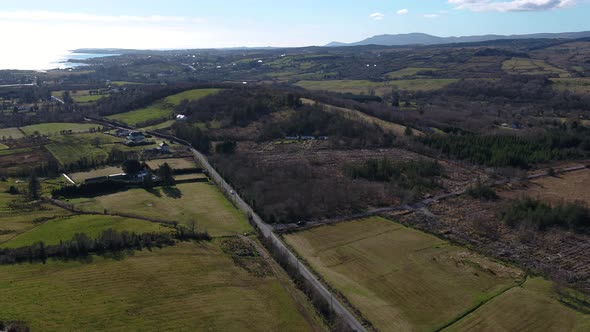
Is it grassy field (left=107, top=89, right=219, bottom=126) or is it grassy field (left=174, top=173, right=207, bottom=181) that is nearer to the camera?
grassy field (left=174, top=173, right=207, bottom=181)

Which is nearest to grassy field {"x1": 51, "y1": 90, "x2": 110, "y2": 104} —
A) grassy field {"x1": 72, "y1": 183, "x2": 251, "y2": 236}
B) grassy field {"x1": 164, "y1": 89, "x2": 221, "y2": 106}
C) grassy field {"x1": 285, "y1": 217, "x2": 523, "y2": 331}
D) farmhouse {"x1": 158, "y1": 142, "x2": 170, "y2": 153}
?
grassy field {"x1": 164, "y1": 89, "x2": 221, "y2": 106}

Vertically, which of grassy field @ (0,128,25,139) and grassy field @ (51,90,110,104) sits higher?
grassy field @ (51,90,110,104)

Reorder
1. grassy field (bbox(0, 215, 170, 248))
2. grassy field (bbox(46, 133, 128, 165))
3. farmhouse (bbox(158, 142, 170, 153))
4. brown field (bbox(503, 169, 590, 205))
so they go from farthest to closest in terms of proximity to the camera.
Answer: farmhouse (bbox(158, 142, 170, 153)) → grassy field (bbox(46, 133, 128, 165)) → brown field (bbox(503, 169, 590, 205)) → grassy field (bbox(0, 215, 170, 248))

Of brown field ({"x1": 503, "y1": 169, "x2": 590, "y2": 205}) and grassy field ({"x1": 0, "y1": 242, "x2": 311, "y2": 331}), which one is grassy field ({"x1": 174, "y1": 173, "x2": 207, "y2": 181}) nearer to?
grassy field ({"x1": 0, "y1": 242, "x2": 311, "y2": 331})

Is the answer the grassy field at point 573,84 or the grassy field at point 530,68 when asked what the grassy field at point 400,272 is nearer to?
→ the grassy field at point 573,84

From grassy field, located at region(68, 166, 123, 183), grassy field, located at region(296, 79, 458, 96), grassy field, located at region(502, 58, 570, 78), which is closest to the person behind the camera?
grassy field, located at region(68, 166, 123, 183)

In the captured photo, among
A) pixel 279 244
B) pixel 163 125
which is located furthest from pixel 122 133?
pixel 279 244

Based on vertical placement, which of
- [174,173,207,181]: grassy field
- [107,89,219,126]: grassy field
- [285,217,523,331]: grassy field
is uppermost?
[107,89,219,126]: grassy field
